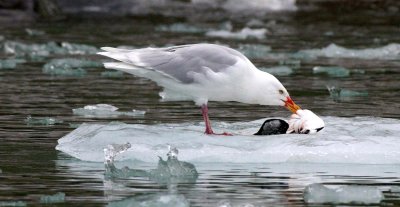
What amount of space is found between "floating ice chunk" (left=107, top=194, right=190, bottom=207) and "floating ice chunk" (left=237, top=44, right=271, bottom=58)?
12319 mm

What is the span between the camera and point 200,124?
10586 mm

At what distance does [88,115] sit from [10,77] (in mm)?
4113

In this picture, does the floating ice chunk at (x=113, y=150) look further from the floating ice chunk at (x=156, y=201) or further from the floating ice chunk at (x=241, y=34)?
the floating ice chunk at (x=241, y=34)

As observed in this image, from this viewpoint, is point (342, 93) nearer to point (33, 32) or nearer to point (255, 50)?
point (255, 50)

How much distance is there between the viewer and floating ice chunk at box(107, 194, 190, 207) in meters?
7.04

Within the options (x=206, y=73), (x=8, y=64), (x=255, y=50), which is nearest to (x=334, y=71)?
(x=255, y=50)

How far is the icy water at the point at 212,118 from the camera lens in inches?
309

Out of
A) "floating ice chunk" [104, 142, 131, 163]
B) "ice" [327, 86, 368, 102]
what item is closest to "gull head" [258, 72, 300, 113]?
"floating ice chunk" [104, 142, 131, 163]

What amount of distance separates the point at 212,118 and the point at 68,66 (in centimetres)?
537

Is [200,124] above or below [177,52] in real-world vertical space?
below

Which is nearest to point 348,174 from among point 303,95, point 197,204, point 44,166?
point 197,204

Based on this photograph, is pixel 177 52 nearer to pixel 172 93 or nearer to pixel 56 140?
pixel 172 93

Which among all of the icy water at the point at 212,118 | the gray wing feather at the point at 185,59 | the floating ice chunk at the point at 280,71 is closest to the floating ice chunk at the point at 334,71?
the icy water at the point at 212,118

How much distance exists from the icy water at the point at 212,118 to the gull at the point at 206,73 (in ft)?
1.34
